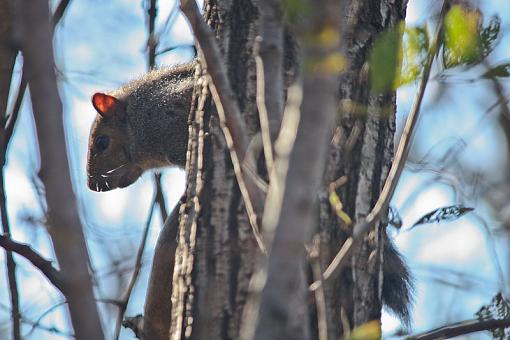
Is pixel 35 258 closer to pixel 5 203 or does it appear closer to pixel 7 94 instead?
pixel 5 203

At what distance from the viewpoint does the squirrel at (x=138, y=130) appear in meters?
4.43

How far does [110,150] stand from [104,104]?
0.90ft

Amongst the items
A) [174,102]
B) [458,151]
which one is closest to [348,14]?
[458,151]

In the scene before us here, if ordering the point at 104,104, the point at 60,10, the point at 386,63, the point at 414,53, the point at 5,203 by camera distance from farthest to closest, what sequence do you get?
the point at 104,104, the point at 60,10, the point at 5,203, the point at 414,53, the point at 386,63

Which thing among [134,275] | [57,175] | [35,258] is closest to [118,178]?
[134,275]

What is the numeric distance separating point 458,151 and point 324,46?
1.02m

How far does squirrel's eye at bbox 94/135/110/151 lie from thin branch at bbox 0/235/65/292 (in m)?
2.85

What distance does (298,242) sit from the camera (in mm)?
1117

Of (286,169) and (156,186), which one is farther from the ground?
(156,186)

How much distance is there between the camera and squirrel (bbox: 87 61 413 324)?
4395mm

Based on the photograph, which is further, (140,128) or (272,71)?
(140,128)

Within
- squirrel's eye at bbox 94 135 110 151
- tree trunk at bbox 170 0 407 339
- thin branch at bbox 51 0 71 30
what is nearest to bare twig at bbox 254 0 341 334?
tree trunk at bbox 170 0 407 339

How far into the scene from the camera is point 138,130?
15.5 feet

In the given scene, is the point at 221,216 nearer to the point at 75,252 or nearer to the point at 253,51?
the point at 253,51
